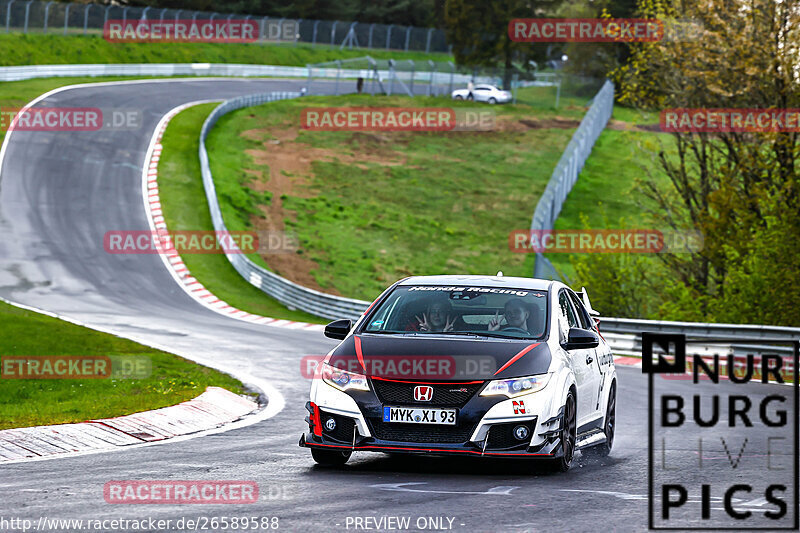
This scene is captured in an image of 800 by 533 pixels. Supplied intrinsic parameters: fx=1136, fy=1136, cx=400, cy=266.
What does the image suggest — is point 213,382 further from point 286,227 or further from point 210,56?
point 210,56

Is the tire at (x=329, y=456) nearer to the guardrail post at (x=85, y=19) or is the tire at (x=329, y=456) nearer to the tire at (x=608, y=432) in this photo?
the tire at (x=608, y=432)

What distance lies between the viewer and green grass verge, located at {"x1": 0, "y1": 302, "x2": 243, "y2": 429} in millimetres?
11398

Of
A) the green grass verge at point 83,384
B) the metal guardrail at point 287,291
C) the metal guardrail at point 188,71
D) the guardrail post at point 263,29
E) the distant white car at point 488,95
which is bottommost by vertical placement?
the metal guardrail at point 287,291

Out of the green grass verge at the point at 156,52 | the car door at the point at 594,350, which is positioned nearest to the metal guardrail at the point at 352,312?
the car door at the point at 594,350

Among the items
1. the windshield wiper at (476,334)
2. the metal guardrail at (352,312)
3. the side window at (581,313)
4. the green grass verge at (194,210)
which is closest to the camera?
the windshield wiper at (476,334)

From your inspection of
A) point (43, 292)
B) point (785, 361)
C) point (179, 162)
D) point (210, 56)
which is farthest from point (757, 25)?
point (210, 56)

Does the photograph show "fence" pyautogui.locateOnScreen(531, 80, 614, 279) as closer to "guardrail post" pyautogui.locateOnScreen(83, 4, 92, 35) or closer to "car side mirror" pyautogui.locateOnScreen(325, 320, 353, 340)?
"car side mirror" pyautogui.locateOnScreen(325, 320, 353, 340)

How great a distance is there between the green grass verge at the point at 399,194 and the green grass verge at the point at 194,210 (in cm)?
107

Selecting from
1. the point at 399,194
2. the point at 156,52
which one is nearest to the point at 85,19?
the point at 156,52

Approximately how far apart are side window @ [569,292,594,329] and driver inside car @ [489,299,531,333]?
3.73 ft

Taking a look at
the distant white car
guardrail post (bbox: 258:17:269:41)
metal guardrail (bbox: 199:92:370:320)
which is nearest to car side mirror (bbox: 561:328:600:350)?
metal guardrail (bbox: 199:92:370:320)

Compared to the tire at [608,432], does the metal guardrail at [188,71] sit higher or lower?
higher

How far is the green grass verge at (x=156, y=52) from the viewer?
6372cm

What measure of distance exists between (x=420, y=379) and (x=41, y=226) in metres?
29.7
